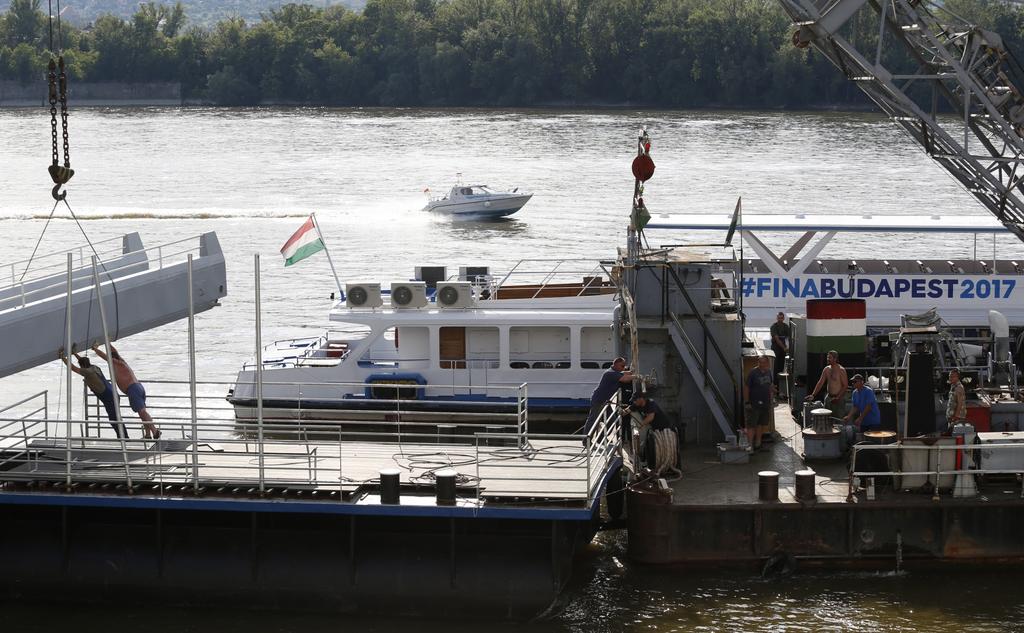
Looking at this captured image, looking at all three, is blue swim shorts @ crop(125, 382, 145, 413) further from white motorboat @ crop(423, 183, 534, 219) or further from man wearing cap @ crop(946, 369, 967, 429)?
white motorboat @ crop(423, 183, 534, 219)

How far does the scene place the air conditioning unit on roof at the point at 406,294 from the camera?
2931 centimetres

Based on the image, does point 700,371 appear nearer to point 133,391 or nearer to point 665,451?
point 665,451

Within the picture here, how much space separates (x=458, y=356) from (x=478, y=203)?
3448 cm

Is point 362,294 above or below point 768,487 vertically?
above

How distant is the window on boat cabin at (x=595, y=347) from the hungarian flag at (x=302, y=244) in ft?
19.0

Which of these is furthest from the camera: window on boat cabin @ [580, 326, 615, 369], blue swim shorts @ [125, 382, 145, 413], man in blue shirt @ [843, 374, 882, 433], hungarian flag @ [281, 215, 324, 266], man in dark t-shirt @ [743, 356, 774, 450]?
window on boat cabin @ [580, 326, 615, 369]

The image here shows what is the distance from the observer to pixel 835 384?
72.6 feet

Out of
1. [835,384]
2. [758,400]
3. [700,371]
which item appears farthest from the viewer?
[835,384]

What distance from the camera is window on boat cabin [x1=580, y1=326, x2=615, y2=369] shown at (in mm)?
29562

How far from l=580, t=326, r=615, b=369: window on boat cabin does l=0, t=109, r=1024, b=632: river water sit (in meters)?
8.16

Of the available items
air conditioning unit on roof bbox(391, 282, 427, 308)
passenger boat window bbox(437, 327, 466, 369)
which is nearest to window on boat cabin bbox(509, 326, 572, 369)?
passenger boat window bbox(437, 327, 466, 369)

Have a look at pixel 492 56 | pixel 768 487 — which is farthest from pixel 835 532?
pixel 492 56

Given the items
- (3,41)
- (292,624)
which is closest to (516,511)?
(292,624)

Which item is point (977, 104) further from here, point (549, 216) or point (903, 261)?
point (549, 216)
